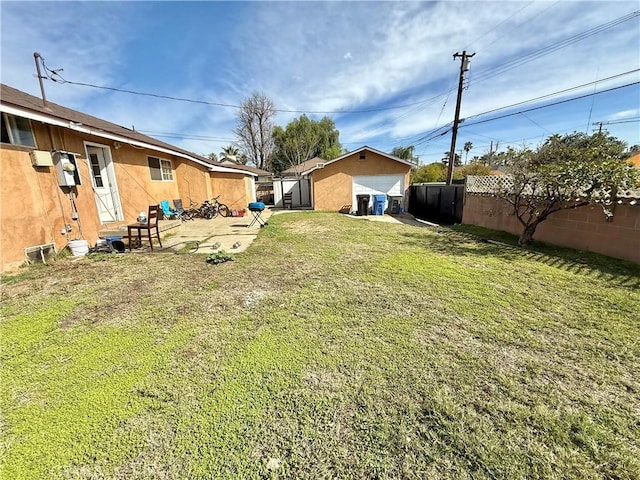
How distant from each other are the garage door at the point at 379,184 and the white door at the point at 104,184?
10624 millimetres

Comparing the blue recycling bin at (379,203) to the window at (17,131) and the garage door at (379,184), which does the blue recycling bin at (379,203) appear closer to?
the garage door at (379,184)

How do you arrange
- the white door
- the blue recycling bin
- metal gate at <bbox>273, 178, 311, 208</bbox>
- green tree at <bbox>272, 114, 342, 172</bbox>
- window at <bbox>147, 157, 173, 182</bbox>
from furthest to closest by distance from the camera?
green tree at <bbox>272, 114, 342, 172</bbox>
metal gate at <bbox>273, 178, 311, 208</bbox>
the blue recycling bin
window at <bbox>147, 157, 173, 182</bbox>
the white door

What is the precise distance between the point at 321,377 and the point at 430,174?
23610 millimetres

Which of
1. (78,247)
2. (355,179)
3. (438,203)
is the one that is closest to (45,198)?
(78,247)

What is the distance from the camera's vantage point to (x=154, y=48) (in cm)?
955

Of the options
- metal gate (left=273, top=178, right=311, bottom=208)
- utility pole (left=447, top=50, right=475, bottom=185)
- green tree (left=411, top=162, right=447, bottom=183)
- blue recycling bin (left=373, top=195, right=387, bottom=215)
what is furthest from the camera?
green tree (left=411, top=162, right=447, bottom=183)

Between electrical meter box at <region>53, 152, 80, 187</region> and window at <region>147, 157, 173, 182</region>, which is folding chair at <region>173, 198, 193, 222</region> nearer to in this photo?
window at <region>147, 157, 173, 182</region>

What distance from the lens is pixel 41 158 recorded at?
15.8 ft

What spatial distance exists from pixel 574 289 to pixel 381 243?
3.77m

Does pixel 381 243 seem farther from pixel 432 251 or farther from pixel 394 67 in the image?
pixel 394 67

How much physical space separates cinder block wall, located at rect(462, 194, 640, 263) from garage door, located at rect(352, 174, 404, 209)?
6.87 m

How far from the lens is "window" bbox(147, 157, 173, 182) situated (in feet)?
31.4

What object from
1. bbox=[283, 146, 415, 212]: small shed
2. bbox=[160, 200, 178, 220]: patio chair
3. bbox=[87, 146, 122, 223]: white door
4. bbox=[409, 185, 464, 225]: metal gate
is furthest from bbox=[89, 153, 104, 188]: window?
bbox=[409, 185, 464, 225]: metal gate

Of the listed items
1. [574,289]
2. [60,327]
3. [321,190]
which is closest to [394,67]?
[321,190]
